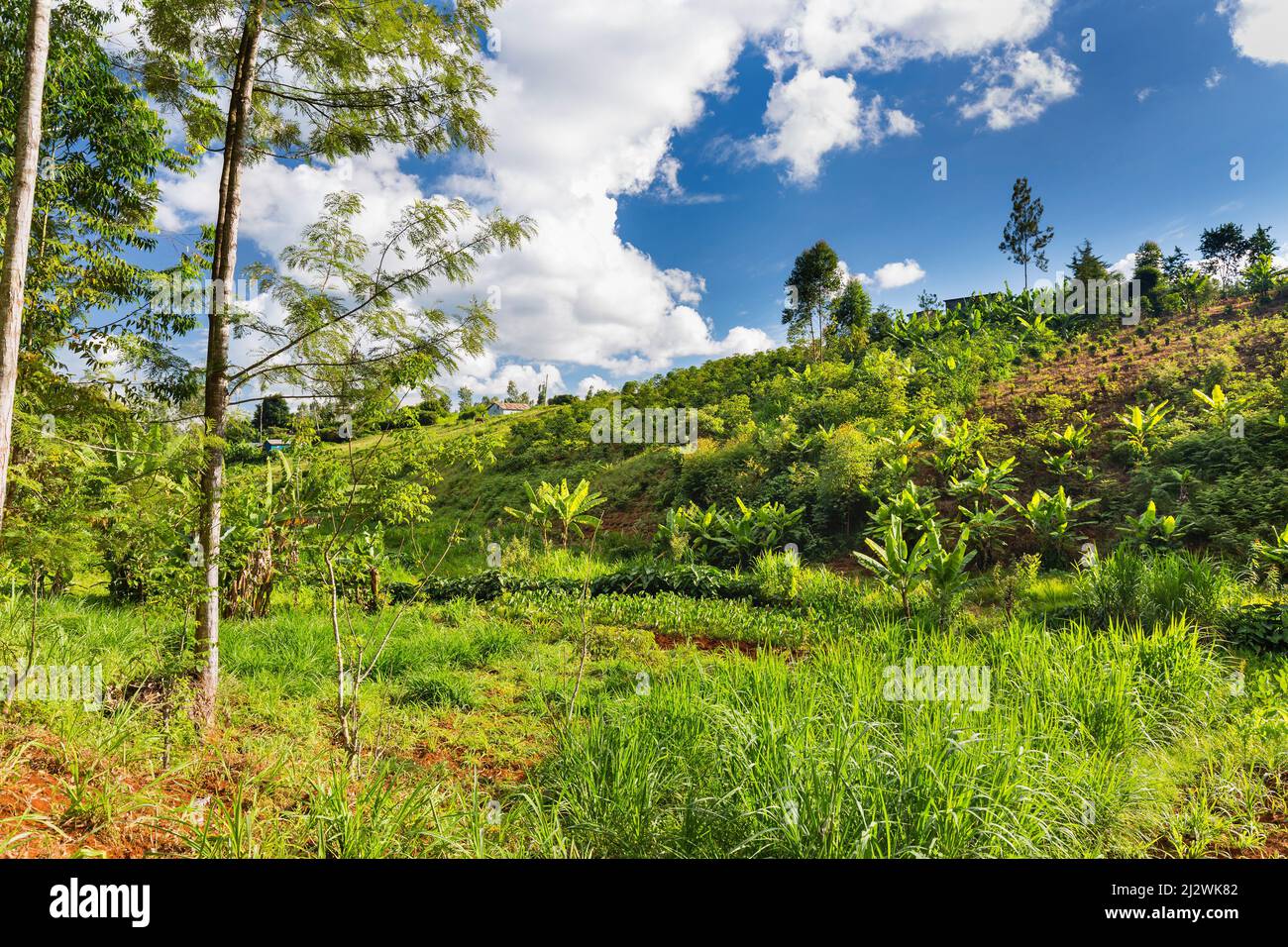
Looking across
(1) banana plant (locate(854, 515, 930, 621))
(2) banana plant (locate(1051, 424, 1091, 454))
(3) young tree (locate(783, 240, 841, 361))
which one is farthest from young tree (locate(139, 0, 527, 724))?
(3) young tree (locate(783, 240, 841, 361))

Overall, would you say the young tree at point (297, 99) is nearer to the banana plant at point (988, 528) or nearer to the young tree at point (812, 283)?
the banana plant at point (988, 528)

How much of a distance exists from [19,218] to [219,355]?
112 centimetres

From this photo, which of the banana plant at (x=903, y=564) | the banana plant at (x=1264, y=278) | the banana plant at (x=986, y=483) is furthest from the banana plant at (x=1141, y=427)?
the banana plant at (x=1264, y=278)

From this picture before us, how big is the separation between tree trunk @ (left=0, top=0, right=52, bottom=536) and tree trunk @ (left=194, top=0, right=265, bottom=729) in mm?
900

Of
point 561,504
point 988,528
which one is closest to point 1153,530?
point 988,528

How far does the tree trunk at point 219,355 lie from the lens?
141 inches

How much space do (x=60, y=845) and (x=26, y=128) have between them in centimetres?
319

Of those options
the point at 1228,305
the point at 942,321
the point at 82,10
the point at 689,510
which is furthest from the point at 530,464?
the point at 1228,305

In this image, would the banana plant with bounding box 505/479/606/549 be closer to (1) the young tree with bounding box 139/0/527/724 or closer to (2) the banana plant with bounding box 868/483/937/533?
(2) the banana plant with bounding box 868/483/937/533

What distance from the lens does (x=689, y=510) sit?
12.0m

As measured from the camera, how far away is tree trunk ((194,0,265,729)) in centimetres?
359
